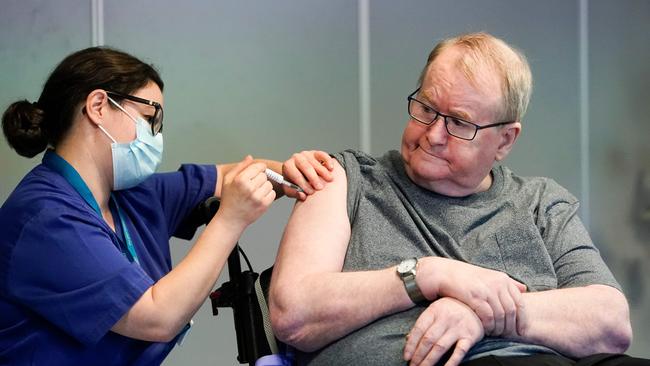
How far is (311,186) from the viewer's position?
5.72 feet

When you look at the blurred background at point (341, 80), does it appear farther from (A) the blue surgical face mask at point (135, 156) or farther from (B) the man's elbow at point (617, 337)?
(B) the man's elbow at point (617, 337)

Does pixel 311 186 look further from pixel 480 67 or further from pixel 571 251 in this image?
pixel 571 251

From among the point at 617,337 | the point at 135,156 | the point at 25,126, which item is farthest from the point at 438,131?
the point at 25,126

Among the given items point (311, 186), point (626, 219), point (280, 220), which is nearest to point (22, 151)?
point (311, 186)

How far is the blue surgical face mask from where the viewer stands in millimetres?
1785

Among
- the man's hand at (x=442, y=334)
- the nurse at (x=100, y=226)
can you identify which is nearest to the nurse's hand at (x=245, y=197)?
the nurse at (x=100, y=226)

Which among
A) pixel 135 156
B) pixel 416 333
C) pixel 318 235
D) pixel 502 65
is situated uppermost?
pixel 502 65

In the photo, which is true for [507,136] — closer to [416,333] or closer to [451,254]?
[451,254]

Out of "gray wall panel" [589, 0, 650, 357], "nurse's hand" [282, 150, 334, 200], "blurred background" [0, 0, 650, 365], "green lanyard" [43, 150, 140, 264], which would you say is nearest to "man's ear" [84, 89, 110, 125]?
"green lanyard" [43, 150, 140, 264]

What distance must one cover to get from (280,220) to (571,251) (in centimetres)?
135

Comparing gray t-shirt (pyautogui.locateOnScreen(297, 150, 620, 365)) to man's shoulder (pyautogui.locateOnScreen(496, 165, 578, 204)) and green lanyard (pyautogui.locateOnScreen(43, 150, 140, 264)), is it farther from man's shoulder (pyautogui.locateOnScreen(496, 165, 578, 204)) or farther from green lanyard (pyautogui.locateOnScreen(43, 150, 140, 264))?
green lanyard (pyautogui.locateOnScreen(43, 150, 140, 264))

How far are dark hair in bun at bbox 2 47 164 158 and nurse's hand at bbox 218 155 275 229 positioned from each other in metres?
0.33

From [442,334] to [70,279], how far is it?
71cm

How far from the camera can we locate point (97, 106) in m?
1.77
